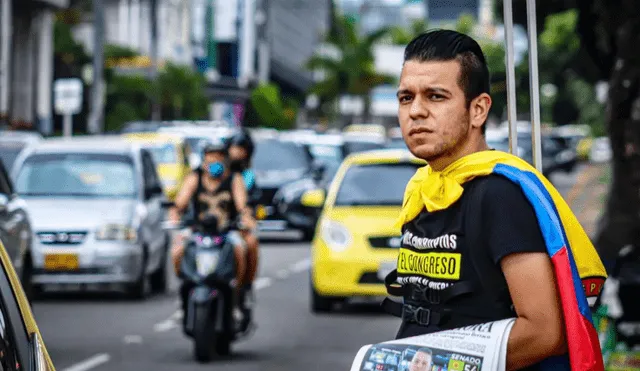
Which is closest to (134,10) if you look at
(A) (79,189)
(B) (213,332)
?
(A) (79,189)

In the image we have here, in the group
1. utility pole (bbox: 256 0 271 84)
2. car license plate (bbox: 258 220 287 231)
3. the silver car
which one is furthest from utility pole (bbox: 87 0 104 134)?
utility pole (bbox: 256 0 271 84)

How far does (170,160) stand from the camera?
3198cm

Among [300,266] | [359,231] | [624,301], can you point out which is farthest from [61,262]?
[624,301]

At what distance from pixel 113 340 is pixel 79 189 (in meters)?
4.64

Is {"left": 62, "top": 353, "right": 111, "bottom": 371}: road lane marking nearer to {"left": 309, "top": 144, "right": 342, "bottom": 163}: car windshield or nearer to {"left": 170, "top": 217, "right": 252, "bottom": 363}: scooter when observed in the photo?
{"left": 170, "top": 217, "right": 252, "bottom": 363}: scooter

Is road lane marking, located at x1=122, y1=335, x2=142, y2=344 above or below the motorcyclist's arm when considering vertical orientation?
below

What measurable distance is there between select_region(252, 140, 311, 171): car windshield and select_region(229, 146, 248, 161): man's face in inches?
618

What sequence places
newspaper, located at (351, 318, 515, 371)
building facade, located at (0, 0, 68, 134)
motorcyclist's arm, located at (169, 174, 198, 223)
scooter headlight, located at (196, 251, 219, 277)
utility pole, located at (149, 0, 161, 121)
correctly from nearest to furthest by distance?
1. newspaper, located at (351, 318, 515, 371)
2. scooter headlight, located at (196, 251, 219, 277)
3. motorcyclist's arm, located at (169, 174, 198, 223)
4. building facade, located at (0, 0, 68, 134)
5. utility pole, located at (149, 0, 161, 121)

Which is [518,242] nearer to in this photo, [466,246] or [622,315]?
[466,246]

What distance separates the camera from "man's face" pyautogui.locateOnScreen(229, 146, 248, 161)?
42.9 ft

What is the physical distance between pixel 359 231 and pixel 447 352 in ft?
41.0

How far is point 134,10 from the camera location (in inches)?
3270

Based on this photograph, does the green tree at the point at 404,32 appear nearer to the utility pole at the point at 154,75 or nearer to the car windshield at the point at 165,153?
the utility pole at the point at 154,75

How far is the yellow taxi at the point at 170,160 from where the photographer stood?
3147cm
